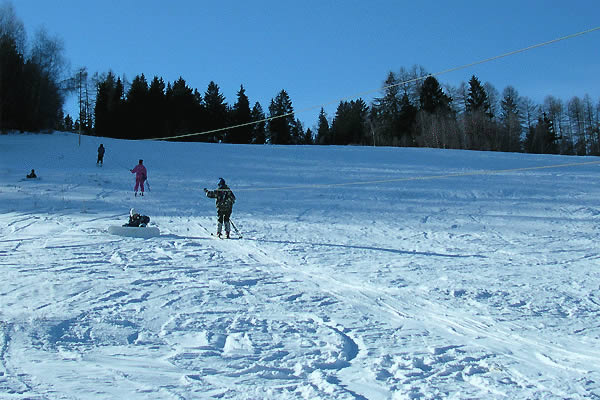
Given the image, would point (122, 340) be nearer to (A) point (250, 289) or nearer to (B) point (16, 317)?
(B) point (16, 317)

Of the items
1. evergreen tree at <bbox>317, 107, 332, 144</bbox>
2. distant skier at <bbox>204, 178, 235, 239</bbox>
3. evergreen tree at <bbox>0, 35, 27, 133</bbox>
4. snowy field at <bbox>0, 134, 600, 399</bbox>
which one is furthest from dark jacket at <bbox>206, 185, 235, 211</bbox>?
evergreen tree at <bbox>317, 107, 332, 144</bbox>

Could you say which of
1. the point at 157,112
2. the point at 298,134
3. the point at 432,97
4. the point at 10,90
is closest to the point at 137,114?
the point at 157,112

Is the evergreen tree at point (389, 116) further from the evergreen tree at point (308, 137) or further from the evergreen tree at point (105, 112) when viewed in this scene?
the evergreen tree at point (105, 112)

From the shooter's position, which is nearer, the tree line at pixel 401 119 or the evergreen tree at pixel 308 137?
the tree line at pixel 401 119

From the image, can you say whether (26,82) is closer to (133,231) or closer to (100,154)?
(100,154)

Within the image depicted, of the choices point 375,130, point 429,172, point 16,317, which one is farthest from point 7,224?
point 375,130

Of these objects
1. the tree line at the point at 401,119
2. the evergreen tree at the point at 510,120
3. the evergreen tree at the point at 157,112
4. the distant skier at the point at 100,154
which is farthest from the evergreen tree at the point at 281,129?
the distant skier at the point at 100,154

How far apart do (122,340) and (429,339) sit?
3367 mm

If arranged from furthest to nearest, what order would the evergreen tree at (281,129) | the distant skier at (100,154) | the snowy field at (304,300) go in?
1. the evergreen tree at (281,129)
2. the distant skier at (100,154)
3. the snowy field at (304,300)

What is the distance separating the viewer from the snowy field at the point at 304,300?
4.32 metres

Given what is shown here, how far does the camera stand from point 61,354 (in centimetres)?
473

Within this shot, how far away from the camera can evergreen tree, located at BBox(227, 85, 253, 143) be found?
62.9 metres

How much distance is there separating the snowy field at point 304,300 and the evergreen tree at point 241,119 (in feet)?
146

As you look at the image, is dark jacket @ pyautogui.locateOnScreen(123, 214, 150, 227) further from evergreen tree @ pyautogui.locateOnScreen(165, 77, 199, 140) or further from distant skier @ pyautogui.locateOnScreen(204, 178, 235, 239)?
evergreen tree @ pyautogui.locateOnScreen(165, 77, 199, 140)
